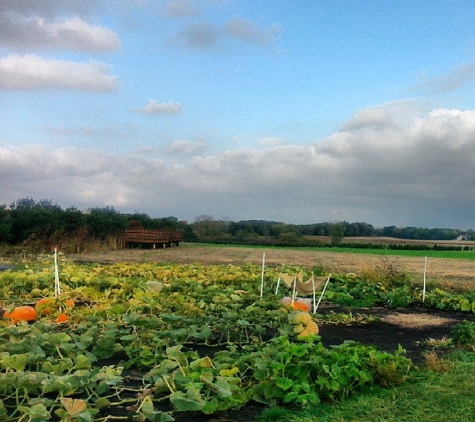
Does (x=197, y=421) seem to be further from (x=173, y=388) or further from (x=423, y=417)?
(x=423, y=417)

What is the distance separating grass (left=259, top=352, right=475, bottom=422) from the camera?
385 cm

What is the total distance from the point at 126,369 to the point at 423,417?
252 cm

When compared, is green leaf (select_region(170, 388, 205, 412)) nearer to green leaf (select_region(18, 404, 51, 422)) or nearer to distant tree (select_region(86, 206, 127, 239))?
green leaf (select_region(18, 404, 51, 422))

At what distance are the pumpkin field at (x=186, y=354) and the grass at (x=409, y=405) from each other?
115 millimetres

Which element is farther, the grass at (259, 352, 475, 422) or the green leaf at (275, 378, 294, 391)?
the green leaf at (275, 378, 294, 391)

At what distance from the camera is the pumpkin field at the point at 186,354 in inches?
155

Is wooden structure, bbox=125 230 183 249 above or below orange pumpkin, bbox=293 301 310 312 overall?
above

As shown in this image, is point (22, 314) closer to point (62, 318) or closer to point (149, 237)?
point (62, 318)

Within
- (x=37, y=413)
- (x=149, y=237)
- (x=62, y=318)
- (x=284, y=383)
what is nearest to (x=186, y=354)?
(x=284, y=383)

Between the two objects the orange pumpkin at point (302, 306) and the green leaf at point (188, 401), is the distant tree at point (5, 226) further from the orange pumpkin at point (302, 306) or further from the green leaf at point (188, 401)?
the green leaf at point (188, 401)

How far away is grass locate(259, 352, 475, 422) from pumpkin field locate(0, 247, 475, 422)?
11cm

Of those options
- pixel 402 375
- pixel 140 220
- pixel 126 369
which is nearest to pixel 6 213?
pixel 140 220

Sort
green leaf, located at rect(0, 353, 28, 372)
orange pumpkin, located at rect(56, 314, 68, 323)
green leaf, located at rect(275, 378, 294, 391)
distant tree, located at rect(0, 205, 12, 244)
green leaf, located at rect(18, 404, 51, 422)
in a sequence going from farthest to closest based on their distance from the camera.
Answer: distant tree, located at rect(0, 205, 12, 244) → orange pumpkin, located at rect(56, 314, 68, 323) → green leaf, located at rect(0, 353, 28, 372) → green leaf, located at rect(275, 378, 294, 391) → green leaf, located at rect(18, 404, 51, 422)

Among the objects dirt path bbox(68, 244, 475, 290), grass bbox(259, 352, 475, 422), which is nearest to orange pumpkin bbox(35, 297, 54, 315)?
grass bbox(259, 352, 475, 422)
